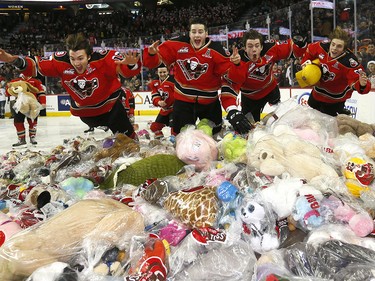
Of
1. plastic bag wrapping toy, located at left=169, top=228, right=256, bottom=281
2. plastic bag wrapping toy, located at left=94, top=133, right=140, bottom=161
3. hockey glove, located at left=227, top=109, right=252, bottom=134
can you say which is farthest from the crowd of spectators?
plastic bag wrapping toy, located at left=169, top=228, right=256, bottom=281

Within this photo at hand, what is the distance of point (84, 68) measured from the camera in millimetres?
4141

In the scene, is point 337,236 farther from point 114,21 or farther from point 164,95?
point 114,21

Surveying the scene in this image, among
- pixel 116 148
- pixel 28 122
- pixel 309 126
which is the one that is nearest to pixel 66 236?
pixel 116 148

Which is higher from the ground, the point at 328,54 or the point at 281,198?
the point at 328,54

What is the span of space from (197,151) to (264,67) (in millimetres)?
2297

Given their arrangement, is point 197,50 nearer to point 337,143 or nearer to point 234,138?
point 234,138

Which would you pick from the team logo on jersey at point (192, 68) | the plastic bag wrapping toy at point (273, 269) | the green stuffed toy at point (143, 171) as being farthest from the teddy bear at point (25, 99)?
the plastic bag wrapping toy at point (273, 269)

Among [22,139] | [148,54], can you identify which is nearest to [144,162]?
[148,54]

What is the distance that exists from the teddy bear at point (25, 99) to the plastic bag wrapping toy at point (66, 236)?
6.11 meters

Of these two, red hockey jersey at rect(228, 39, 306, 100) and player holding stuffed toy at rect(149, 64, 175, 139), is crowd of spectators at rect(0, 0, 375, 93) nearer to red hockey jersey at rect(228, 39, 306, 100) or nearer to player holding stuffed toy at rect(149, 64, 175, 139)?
player holding stuffed toy at rect(149, 64, 175, 139)

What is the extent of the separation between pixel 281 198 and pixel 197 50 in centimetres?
230

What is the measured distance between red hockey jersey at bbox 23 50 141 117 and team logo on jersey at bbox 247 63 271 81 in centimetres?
130

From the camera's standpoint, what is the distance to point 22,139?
7.60 metres

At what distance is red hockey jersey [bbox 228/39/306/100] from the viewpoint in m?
4.79
